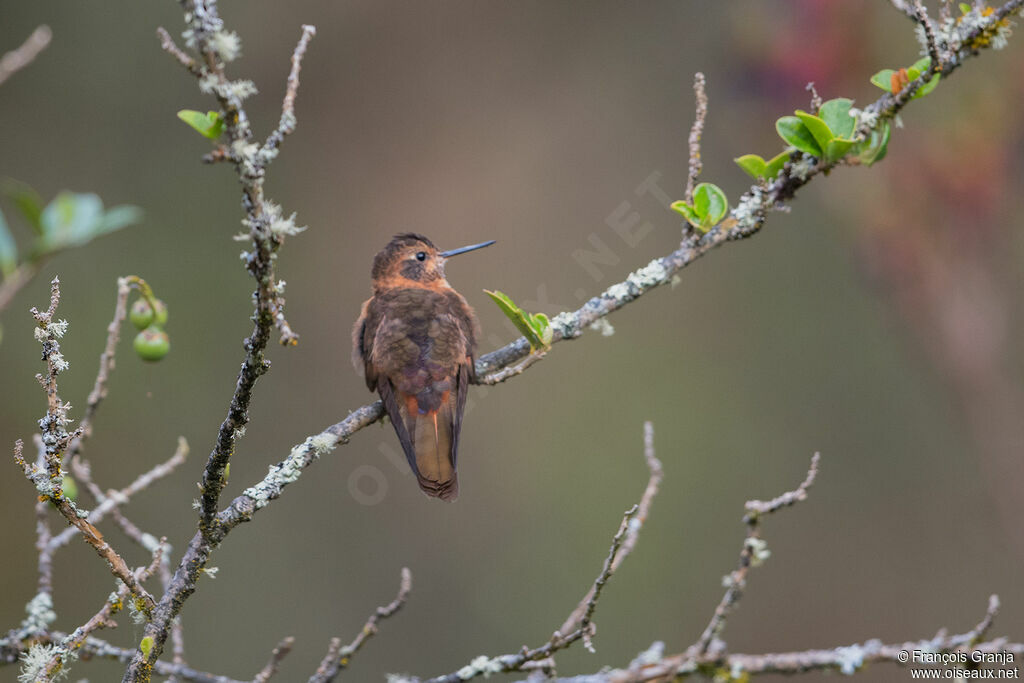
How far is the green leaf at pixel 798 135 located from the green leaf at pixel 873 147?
5.0 inches

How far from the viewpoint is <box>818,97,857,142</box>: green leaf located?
2545 millimetres

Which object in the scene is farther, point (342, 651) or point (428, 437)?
point (428, 437)

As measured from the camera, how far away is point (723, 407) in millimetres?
7137

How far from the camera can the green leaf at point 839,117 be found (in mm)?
2545

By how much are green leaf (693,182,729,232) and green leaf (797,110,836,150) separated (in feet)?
0.86

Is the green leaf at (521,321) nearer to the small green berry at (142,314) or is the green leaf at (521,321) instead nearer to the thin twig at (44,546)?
the small green berry at (142,314)

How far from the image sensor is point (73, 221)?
4.23 feet

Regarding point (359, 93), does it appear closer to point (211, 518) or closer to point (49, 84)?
point (49, 84)

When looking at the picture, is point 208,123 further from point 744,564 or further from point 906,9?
point 906,9

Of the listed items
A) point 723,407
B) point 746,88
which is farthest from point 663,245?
point 746,88

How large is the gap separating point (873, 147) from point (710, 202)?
409 millimetres

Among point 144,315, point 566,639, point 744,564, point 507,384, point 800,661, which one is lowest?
point 800,661

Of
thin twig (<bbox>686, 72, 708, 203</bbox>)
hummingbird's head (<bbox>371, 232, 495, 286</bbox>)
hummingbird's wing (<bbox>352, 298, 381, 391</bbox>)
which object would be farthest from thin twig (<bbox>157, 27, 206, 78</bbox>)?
hummingbird's head (<bbox>371, 232, 495, 286</bbox>)

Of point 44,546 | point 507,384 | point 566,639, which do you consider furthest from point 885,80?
point 507,384
